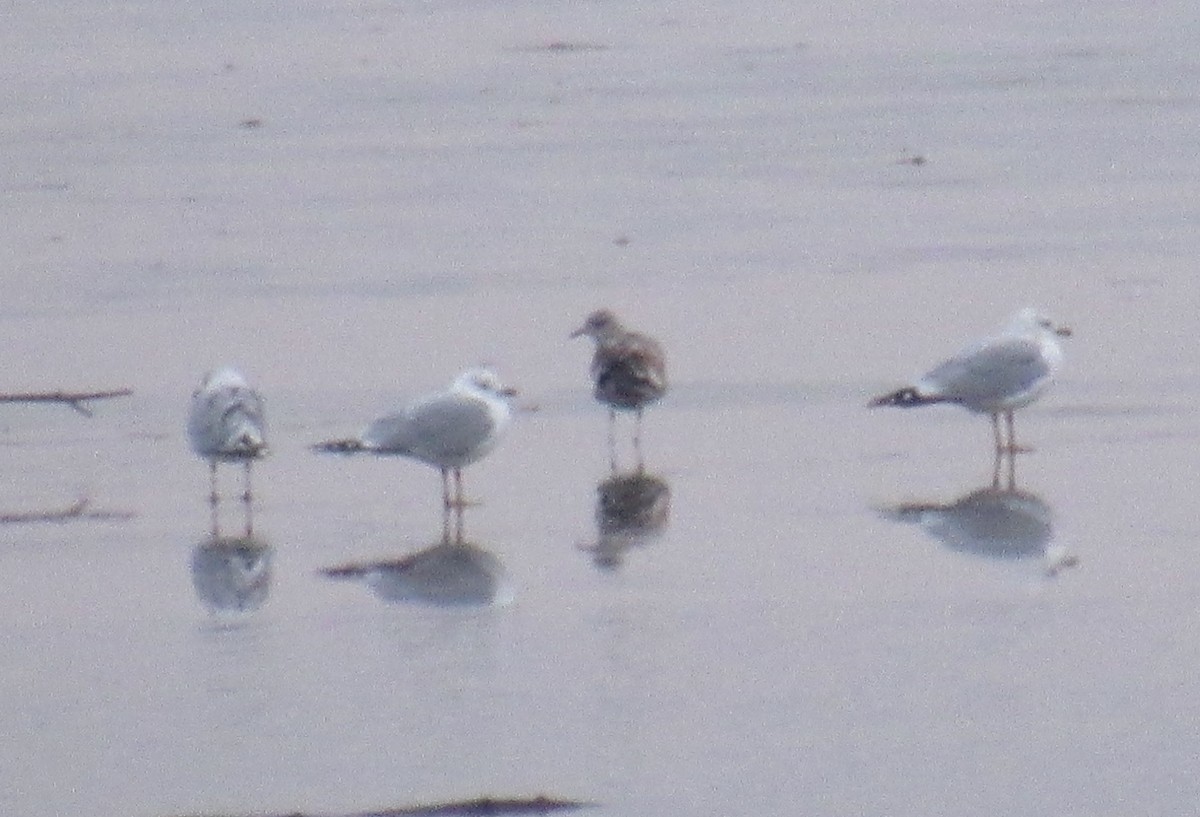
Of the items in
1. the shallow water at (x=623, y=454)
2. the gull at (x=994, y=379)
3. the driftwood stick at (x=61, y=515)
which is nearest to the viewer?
the shallow water at (x=623, y=454)

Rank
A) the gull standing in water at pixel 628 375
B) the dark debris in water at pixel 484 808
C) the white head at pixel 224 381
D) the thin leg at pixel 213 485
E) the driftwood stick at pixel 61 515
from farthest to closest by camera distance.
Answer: the gull standing in water at pixel 628 375
the white head at pixel 224 381
the thin leg at pixel 213 485
the driftwood stick at pixel 61 515
the dark debris in water at pixel 484 808

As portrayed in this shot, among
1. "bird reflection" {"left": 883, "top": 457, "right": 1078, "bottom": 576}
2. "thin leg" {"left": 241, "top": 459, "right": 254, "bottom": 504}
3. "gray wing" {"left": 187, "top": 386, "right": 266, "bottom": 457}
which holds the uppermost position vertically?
"gray wing" {"left": 187, "top": 386, "right": 266, "bottom": 457}

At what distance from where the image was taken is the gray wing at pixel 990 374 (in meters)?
12.0

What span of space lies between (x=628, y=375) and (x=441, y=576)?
2.44m

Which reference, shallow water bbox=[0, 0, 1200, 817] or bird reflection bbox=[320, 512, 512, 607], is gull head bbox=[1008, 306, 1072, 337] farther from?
bird reflection bbox=[320, 512, 512, 607]

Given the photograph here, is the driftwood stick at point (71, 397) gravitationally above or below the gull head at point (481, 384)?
above

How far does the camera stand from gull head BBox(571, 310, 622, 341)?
13.3 m

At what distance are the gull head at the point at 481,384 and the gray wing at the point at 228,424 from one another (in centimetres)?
69

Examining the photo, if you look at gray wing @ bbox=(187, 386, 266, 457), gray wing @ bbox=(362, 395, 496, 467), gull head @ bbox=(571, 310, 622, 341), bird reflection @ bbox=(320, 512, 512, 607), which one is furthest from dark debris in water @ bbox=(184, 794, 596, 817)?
gull head @ bbox=(571, 310, 622, 341)

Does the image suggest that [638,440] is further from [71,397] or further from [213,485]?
[71,397]

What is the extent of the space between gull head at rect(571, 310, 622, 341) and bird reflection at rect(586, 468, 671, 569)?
181cm

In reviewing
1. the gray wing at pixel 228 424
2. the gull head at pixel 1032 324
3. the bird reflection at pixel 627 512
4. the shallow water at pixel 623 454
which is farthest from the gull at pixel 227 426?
the gull head at pixel 1032 324

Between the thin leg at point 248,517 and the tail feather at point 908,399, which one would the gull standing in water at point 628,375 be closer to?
the tail feather at point 908,399

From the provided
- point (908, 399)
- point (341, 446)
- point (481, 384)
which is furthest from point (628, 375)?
point (341, 446)
